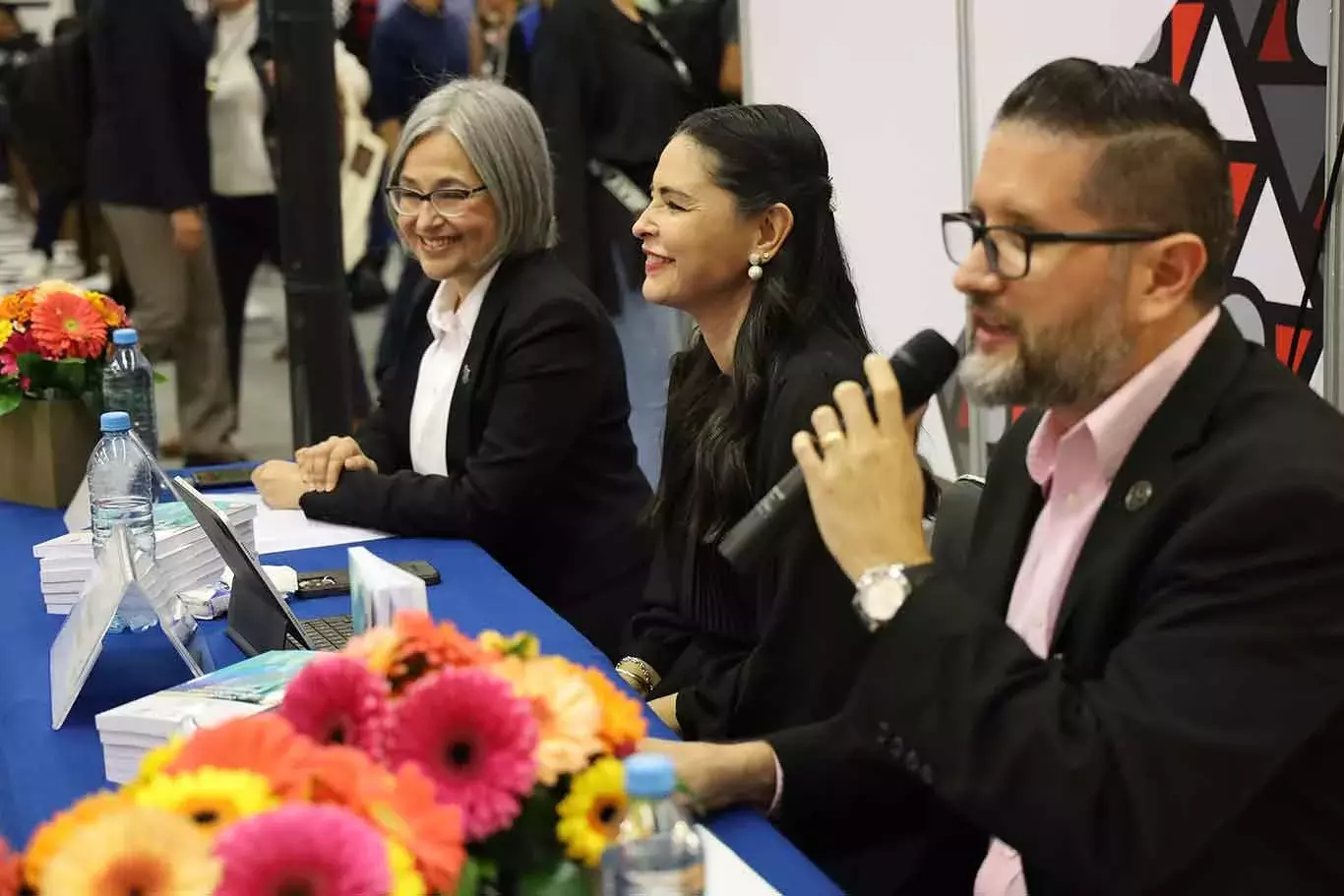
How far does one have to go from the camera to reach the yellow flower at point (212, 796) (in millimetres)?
951

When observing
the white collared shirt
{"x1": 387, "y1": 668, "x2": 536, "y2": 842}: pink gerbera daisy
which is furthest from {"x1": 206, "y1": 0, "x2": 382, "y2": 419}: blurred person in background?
{"x1": 387, "y1": 668, "x2": 536, "y2": 842}: pink gerbera daisy

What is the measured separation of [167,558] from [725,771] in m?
0.95

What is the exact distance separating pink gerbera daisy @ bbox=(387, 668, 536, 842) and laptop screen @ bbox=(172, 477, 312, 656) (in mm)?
847

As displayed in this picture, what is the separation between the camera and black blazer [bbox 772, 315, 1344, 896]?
1242mm

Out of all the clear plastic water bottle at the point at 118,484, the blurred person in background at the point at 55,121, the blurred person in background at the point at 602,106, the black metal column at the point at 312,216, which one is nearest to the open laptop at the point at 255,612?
the clear plastic water bottle at the point at 118,484

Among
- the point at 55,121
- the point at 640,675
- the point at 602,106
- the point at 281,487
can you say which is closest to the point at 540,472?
the point at 281,487

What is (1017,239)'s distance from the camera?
4.63 ft

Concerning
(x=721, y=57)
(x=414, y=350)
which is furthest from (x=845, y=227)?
(x=414, y=350)

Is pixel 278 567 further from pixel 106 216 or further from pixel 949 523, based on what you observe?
pixel 106 216

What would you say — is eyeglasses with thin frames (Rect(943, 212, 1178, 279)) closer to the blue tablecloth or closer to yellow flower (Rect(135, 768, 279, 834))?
the blue tablecloth

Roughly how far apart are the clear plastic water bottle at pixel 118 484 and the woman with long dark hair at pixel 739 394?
0.70 m

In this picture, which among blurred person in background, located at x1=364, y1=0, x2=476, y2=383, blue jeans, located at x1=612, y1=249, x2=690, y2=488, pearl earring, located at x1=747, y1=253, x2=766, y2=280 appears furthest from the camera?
blurred person in background, located at x1=364, y1=0, x2=476, y2=383

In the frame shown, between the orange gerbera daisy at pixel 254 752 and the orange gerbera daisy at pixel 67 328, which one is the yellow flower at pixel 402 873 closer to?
the orange gerbera daisy at pixel 254 752

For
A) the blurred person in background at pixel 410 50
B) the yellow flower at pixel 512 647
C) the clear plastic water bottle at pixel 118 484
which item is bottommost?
the clear plastic water bottle at pixel 118 484
